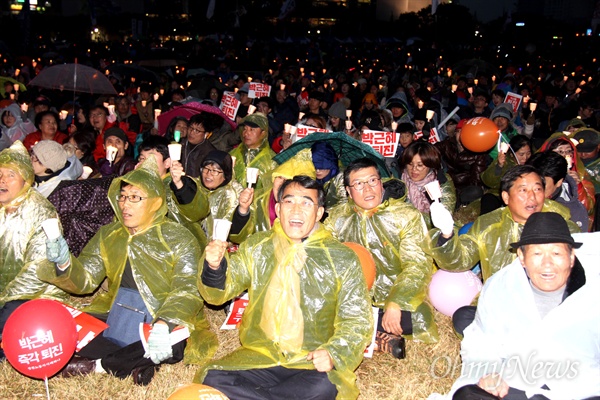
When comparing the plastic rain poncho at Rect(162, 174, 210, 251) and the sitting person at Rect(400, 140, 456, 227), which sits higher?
the sitting person at Rect(400, 140, 456, 227)

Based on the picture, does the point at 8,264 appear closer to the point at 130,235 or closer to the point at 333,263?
the point at 130,235

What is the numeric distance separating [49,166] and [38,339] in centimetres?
233

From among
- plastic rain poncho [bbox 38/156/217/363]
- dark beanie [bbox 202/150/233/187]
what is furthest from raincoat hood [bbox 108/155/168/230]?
dark beanie [bbox 202/150/233/187]

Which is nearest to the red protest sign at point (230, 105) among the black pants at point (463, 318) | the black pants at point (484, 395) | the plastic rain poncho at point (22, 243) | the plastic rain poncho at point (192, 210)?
the plastic rain poncho at point (192, 210)

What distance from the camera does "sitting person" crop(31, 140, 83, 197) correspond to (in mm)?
5758

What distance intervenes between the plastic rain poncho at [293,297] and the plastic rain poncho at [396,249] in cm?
86

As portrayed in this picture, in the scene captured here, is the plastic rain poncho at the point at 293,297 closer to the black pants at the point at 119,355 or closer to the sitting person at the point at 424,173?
the black pants at the point at 119,355

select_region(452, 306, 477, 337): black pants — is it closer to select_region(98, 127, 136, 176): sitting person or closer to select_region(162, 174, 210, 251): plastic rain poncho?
select_region(162, 174, 210, 251): plastic rain poncho

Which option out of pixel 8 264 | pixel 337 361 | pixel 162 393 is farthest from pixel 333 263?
pixel 8 264

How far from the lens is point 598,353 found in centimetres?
342

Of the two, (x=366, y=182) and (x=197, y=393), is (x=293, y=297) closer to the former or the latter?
(x=197, y=393)

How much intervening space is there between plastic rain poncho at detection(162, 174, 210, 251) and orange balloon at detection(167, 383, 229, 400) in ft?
6.45

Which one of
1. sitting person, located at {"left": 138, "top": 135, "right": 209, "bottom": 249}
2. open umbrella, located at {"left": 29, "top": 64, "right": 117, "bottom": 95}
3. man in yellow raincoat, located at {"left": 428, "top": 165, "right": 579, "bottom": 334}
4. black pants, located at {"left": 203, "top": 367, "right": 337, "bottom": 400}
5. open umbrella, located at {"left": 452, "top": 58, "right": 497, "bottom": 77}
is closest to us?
black pants, located at {"left": 203, "top": 367, "right": 337, "bottom": 400}

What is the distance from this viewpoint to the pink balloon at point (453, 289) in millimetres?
5105
